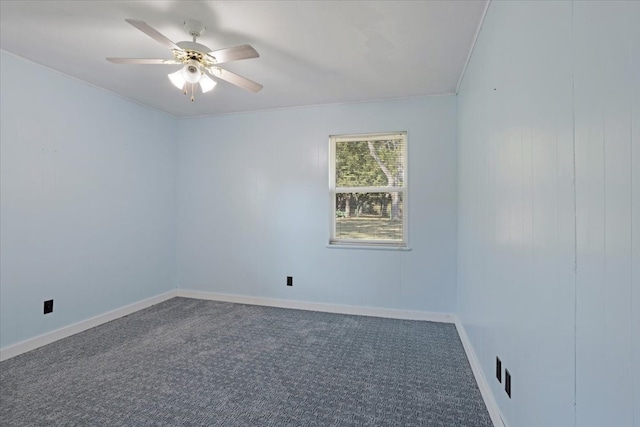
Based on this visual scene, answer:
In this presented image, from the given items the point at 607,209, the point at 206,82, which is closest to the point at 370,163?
the point at 206,82

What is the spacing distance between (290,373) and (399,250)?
6.02 feet

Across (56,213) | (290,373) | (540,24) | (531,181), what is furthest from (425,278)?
(56,213)

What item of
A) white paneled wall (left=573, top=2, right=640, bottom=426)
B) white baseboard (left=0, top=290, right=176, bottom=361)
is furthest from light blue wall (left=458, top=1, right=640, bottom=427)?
white baseboard (left=0, top=290, right=176, bottom=361)

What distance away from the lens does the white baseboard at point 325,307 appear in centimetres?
342

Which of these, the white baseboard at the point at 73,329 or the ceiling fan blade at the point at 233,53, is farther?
the white baseboard at the point at 73,329

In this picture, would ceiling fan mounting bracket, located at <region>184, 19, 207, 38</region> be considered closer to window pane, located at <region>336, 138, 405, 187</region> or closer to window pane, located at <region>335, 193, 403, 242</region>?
window pane, located at <region>336, 138, 405, 187</region>

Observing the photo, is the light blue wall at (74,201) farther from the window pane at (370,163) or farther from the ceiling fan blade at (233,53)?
the window pane at (370,163)

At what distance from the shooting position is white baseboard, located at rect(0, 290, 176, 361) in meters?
2.55

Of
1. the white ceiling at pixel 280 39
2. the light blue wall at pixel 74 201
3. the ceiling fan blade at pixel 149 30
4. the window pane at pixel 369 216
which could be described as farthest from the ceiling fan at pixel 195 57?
the window pane at pixel 369 216

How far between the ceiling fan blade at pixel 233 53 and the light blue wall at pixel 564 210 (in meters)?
1.47

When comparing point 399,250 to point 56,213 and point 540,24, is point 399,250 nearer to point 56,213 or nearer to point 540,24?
point 540,24

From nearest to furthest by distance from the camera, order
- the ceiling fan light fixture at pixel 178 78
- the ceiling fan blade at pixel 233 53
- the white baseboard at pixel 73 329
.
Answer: the ceiling fan blade at pixel 233 53 → the ceiling fan light fixture at pixel 178 78 → the white baseboard at pixel 73 329

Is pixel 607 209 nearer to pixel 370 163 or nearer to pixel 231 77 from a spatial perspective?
pixel 231 77

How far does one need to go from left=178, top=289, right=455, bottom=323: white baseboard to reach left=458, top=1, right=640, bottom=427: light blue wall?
1522 millimetres
